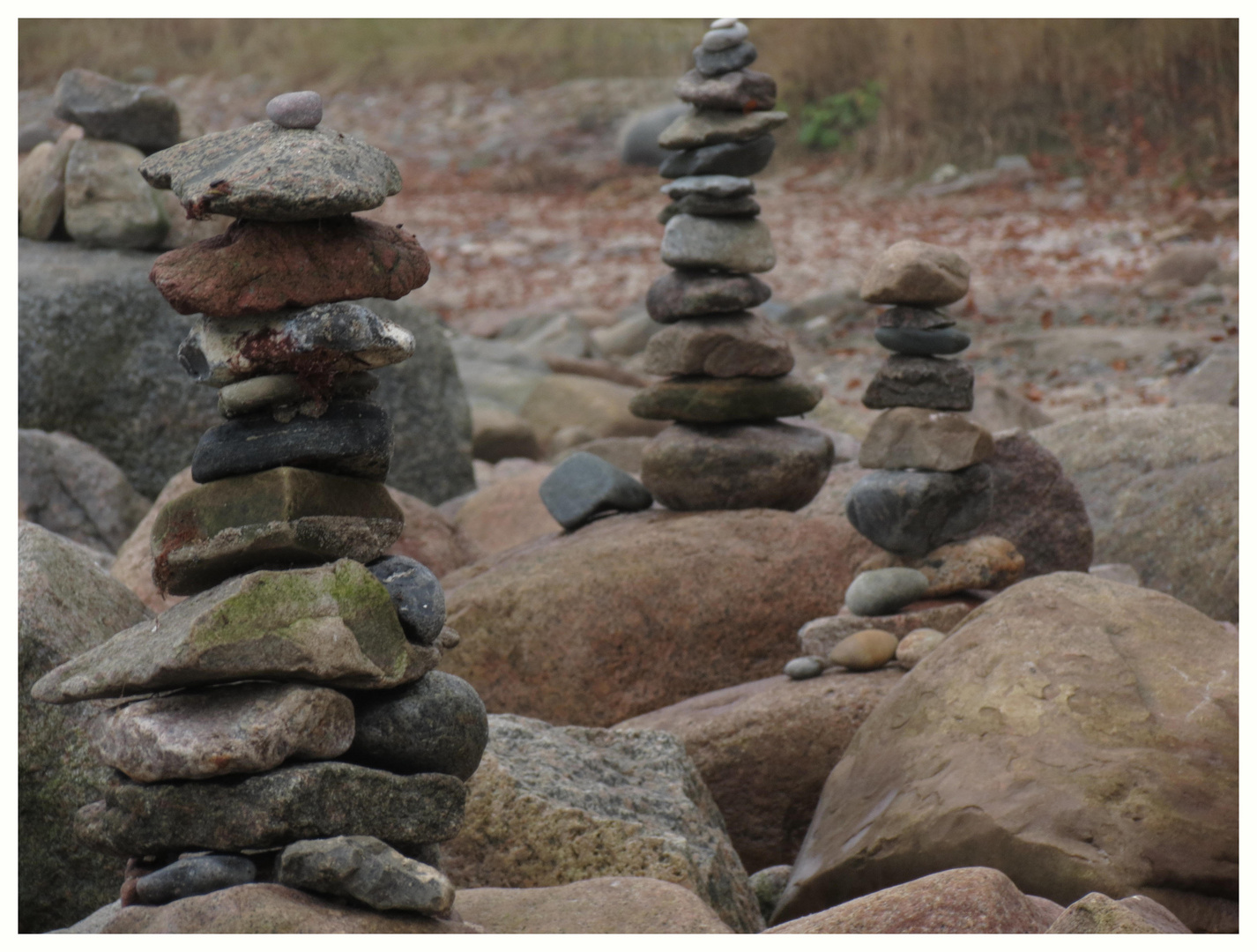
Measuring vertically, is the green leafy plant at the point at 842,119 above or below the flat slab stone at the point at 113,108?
below

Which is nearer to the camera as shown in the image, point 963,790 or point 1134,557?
point 963,790

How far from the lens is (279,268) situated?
3.36m

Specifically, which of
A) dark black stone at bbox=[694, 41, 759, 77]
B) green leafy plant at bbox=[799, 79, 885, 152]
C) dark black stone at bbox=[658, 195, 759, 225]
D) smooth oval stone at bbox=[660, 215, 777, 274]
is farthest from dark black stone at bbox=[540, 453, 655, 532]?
green leafy plant at bbox=[799, 79, 885, 152]

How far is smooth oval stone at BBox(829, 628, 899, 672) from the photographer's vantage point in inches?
211

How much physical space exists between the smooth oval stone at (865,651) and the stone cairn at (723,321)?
1354 millimetres

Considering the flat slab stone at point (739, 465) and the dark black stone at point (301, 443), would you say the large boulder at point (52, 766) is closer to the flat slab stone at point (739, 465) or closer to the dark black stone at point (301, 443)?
the dark black stone at point (301, 443)

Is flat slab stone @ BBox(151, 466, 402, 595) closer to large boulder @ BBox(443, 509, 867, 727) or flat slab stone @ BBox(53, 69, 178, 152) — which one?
large boulder @ BBox(443, 509, 867, 727)

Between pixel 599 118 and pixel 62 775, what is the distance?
19103 millimetres

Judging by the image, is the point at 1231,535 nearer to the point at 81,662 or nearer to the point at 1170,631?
the point at 1170,631

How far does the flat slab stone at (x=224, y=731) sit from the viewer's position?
316 cm

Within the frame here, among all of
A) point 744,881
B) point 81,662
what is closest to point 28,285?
point 81,662

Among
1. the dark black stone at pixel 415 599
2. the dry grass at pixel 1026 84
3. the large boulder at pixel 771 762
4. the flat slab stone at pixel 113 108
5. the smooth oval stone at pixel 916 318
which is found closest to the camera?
the dark black stone at pixel 415 599

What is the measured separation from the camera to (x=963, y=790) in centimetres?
418

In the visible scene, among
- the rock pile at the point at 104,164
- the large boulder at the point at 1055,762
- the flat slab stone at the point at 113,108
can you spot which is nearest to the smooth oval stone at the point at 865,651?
the large boulder at the point at 1055,762
